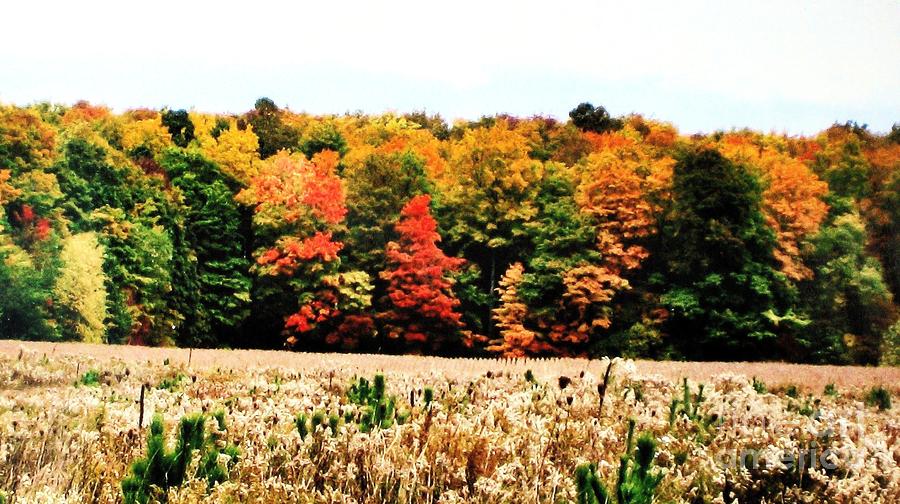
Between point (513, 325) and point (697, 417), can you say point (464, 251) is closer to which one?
point (513, 325)

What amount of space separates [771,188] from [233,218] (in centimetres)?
2803

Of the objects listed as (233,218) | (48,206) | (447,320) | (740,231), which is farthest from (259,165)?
(740,231)

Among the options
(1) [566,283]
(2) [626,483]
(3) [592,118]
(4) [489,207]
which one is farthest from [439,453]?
(3) [592,118]

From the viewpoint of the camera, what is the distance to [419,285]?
43969mm

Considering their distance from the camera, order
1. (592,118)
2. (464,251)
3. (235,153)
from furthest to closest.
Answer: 1. (592,118)
2. (235,153)
3. (464,251)

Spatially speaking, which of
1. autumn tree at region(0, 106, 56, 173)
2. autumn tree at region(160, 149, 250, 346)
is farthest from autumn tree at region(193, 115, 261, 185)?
autumn tree at region(0, 106, 56, 173)

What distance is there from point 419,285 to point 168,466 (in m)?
39.2

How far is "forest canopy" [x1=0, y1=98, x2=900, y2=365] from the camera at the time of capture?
41125 millimetres

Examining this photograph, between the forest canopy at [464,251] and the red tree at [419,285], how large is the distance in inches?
4.4

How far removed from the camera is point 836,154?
5247 cm

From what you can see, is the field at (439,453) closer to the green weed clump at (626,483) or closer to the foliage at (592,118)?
the green weed clump at (626,483)

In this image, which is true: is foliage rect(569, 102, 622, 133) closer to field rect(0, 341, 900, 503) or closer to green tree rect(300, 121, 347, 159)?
green tree rect(300, 121, 347, 159)

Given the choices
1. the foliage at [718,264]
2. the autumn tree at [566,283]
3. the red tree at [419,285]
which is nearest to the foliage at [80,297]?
the red tree at [419,285]

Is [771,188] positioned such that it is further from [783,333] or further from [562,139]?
[562,139]
